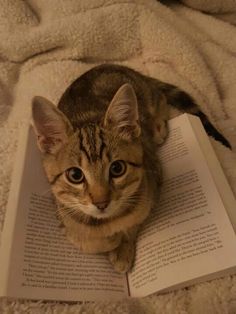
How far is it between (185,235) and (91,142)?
1.20ft

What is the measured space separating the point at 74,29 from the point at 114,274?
1017 millimetres

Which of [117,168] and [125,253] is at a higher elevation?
[117,168]

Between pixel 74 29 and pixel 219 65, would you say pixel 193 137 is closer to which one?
pixel 219 65

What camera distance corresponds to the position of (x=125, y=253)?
3.54 feet

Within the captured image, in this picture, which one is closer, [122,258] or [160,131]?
[122,258]

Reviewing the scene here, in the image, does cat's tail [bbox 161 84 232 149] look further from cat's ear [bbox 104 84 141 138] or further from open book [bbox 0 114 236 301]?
cat's ear [bbox 104 84 141 138]

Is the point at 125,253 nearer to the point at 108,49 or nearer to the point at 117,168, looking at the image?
the point at 117,168

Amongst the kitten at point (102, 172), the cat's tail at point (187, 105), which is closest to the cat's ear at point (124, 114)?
the kitten at point (102, 172)

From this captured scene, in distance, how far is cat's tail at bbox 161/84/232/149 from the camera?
4.47 ft

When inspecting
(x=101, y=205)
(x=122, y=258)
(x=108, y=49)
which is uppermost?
(x=108, y=49)

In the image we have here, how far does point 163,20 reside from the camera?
66.4 inches

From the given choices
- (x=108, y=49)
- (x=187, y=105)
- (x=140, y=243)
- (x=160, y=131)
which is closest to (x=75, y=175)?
(x=140, y=243)

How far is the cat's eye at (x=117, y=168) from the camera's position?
37.3 inches

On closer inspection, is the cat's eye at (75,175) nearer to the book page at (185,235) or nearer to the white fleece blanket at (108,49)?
the book page at (185,235)
